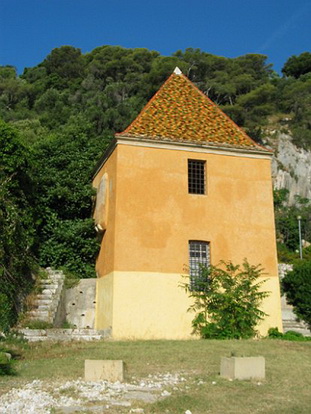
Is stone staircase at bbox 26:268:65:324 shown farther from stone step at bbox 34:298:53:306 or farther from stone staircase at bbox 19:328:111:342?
stone staircase at bbox 19:328:111:342

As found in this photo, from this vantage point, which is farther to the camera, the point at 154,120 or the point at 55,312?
the point at 154,120

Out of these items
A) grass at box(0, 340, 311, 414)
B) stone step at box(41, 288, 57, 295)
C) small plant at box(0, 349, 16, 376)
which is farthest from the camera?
stone step at box(41, 288, 57, 295)

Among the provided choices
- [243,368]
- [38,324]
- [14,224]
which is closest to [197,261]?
[38,324]

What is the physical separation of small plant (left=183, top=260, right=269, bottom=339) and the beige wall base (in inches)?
14.8

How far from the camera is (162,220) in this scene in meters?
14.5

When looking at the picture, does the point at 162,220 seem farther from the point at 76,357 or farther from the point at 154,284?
the point at 76,357

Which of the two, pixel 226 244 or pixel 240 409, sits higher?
pixel 226 244

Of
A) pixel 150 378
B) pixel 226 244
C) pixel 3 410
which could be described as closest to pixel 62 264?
pixel 226 244

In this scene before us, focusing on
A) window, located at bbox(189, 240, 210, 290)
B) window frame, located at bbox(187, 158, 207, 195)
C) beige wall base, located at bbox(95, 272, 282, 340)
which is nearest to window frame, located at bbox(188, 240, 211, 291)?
window, located at bbox(189, 240, 210, 290)

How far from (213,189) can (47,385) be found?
10.0 m

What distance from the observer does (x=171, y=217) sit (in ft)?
47.9

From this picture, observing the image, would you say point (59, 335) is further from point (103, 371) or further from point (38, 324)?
point (103, 371)

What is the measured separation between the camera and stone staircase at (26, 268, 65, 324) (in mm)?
13570

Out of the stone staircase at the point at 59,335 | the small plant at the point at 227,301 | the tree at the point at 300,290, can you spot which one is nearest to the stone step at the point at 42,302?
the stone staircase at the point at 59,335
